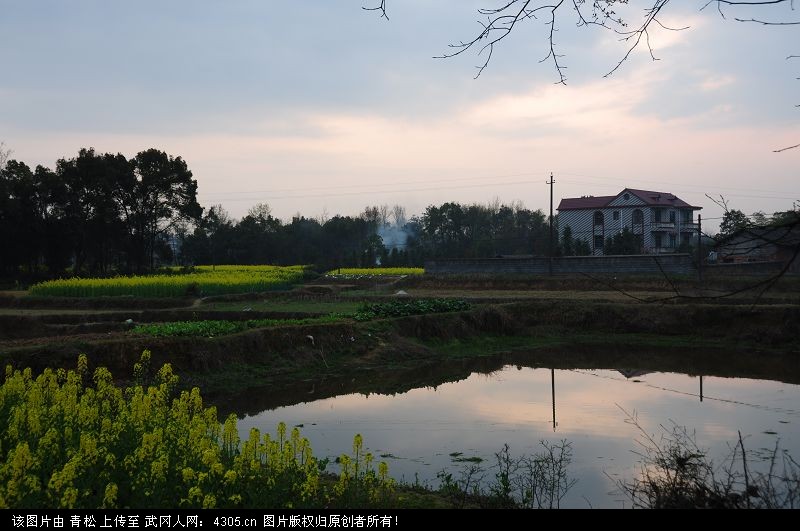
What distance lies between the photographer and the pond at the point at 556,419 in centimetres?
977

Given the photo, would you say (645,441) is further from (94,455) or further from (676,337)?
(676,337)

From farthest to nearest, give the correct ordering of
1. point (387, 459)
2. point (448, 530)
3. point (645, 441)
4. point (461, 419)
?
point (461, 419) → point (645, 441) → point (387, 459) → point (448, 530)

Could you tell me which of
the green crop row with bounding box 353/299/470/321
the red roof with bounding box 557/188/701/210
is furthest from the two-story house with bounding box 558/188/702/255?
the green crop row with bounding box 353/299/470/321

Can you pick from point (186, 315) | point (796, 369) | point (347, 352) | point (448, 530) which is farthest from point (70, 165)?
point (448, 530)

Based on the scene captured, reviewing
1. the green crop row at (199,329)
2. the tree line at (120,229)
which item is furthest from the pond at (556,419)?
the tree line at (120,229)

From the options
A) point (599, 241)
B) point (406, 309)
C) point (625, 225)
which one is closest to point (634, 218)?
point (625, 225)

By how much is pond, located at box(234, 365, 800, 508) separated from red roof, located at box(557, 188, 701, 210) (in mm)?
34076

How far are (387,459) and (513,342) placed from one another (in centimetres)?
1491

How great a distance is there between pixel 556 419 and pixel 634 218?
38.4 metres

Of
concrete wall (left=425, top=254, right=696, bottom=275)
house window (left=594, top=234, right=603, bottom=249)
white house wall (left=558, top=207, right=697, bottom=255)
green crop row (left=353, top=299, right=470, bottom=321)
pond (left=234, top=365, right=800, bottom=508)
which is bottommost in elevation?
pond (left=234, top=365, right=800, bottom=508)

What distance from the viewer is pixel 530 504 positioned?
7.39 metres

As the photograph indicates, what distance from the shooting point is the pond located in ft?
Result: 32.0

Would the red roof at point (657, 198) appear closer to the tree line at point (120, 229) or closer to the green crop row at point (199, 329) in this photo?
the tree line at point (120, 229)

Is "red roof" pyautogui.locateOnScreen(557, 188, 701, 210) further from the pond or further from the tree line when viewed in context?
the pond
